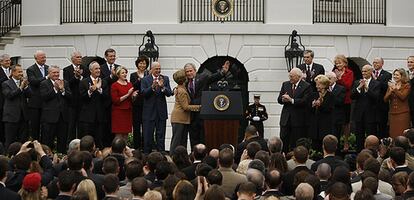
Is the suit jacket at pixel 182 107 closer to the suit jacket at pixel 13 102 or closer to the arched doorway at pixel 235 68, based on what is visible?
the suit jacket at pixel 13 102

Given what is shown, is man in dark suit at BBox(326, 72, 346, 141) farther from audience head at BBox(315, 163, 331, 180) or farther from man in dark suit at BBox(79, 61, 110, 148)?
audience head at BBox(315, 163, 331, 180)

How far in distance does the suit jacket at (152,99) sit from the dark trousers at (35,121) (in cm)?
238

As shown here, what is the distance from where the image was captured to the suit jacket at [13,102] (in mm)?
23062

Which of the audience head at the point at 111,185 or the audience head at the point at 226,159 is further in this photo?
the audience head at the point at 226,159

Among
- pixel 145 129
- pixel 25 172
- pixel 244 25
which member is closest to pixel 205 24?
pixel 244 25

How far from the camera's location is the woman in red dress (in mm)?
22703

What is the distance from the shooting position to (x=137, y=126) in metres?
23.8

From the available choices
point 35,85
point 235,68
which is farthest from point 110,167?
point 235,68

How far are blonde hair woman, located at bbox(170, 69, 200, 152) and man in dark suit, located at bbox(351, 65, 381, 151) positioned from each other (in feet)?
11.8


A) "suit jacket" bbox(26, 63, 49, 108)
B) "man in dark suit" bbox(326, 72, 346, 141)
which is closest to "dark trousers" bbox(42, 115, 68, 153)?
"suit jacket" bbox(26, 63, 49, 108)

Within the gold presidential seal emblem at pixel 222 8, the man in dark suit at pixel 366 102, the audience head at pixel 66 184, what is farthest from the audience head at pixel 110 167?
the gold presidential seal emblem at pixel 222 8

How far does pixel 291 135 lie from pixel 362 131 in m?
1.81

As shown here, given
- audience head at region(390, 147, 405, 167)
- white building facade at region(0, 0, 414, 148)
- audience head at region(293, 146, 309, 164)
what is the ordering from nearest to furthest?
1. audience head at region(293, 146, 309, 164)
2. audience head at region(390, 147, 405, 167)
3. white building facade at region(0, 0, 414, 148)

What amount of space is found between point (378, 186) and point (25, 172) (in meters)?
4.86
